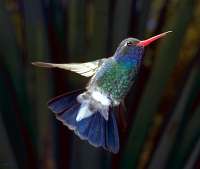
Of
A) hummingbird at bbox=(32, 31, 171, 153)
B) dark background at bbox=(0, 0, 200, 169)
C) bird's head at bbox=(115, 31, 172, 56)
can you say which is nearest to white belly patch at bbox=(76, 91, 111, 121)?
hummingbird at bbox=(32, 31, 171, 153)

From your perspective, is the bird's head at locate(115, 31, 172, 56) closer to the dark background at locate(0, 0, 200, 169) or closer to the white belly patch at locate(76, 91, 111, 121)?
the white belly patch at locate(76, 91, 111, 121)

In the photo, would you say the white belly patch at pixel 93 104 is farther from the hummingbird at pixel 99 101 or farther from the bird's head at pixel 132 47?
the bird's head at pixel 132 47

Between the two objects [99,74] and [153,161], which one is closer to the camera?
[99,74]

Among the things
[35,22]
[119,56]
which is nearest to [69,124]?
[119,56]

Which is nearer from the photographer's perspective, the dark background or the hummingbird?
the hummingbird

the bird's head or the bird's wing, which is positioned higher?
the bird's head

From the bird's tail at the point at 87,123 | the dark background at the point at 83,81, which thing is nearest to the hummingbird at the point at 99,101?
the bird's tail at the point at 87,123

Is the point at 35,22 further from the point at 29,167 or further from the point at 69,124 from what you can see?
the point at 69,124
